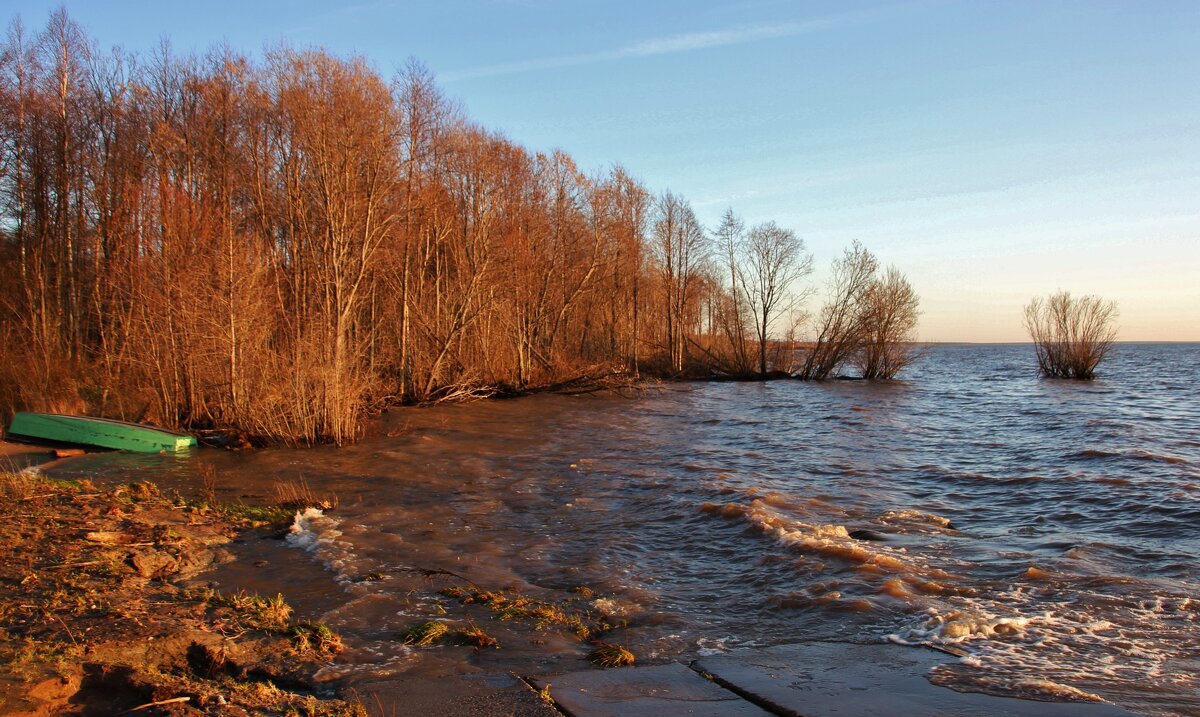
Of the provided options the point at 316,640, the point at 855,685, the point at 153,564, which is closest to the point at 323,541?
the point at 153,564

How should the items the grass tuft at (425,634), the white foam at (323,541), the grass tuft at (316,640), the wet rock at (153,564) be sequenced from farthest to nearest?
1. the white foam at (323,541)
2. the wet rock at (153,564)
3. the grass tuft at (425,634)
4. the grass tuft at (316,640)

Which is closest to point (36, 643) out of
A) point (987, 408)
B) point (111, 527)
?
point (111, 527)

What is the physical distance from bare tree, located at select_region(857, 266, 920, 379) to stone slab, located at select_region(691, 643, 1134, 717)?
1474 inches

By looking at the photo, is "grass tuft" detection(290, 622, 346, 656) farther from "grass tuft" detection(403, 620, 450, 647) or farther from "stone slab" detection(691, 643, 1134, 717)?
"stone slab" detection(691, 643, 1134, 717)

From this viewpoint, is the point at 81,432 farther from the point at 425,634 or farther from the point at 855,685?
the point at 855,685

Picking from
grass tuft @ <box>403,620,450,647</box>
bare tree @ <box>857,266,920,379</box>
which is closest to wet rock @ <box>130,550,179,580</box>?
grass tuft @ <box>403,620,450,647</box>

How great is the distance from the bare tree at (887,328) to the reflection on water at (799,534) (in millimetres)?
18992

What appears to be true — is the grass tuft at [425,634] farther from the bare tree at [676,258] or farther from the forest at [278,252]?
the bare tree at [676,258]

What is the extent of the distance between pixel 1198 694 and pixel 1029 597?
2177mm

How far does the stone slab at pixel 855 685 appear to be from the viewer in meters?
4.55

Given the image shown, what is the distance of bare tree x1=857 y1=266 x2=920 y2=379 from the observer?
40.1 metres

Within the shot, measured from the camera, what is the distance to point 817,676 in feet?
16.8

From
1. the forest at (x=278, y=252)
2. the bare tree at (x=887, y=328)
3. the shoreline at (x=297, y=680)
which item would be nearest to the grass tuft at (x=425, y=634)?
the shoreline at (x=297, y=680)

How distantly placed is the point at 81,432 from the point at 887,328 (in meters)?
38.1
